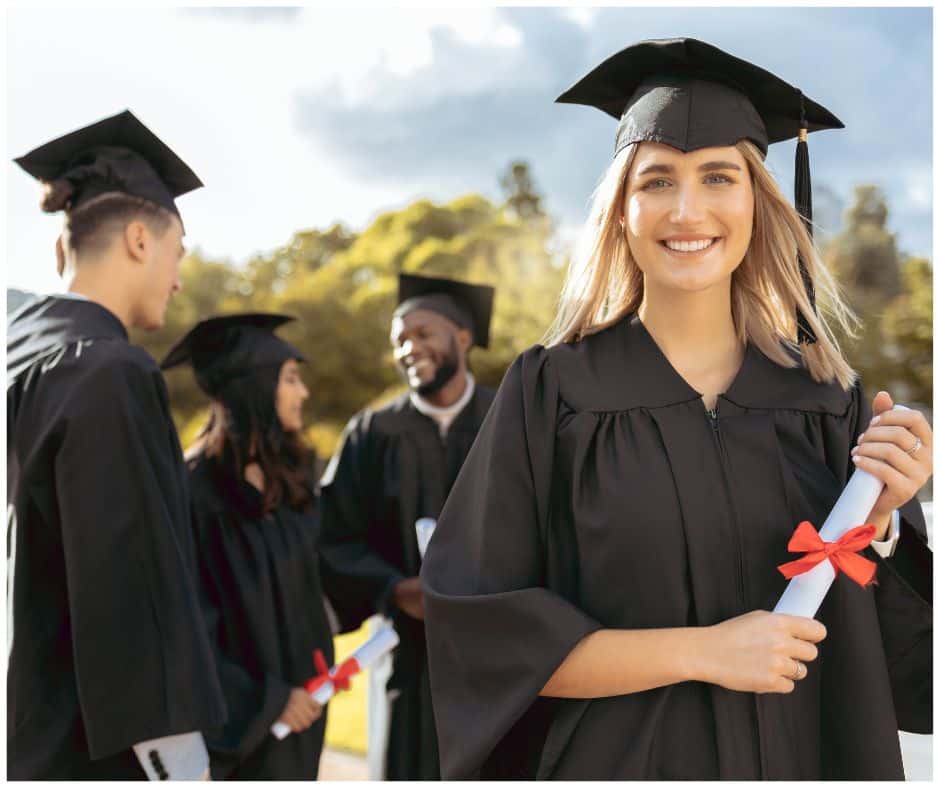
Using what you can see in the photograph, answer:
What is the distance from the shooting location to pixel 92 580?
8.30 ft

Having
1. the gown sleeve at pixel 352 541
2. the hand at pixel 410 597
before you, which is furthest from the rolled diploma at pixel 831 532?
the gown sleeve at pixel 352 541

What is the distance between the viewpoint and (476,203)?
2888cm

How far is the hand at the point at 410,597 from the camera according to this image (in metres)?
4.36

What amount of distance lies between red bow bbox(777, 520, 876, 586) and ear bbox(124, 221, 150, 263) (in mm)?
2033

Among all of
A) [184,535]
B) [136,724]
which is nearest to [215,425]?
[184,535]

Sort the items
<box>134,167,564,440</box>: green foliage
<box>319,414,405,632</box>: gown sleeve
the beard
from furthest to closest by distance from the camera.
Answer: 1. <box>134,167,564,440</box>: green foliage
2. the beard
3. <box>319,414,405,632</box>: gown sleeve

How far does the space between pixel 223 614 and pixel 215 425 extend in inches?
34.9

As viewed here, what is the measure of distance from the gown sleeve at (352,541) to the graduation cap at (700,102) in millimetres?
2825

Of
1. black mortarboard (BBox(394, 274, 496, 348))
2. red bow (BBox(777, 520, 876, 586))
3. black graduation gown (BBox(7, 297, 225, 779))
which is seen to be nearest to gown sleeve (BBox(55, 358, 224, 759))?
black graduation gown (BBox(7, 297, 225, 779))

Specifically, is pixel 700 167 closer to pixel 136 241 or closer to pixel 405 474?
pixel 136 241

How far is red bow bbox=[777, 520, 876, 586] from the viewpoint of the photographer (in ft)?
6.02

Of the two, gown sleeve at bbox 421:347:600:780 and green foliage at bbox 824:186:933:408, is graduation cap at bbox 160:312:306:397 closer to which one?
gown sleeve at bbox 421:347:600:780

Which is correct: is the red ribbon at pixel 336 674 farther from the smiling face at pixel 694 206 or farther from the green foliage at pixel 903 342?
the green foliage at pixel 903 342

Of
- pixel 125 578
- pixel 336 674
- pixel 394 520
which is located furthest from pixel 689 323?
pixel 394 520
